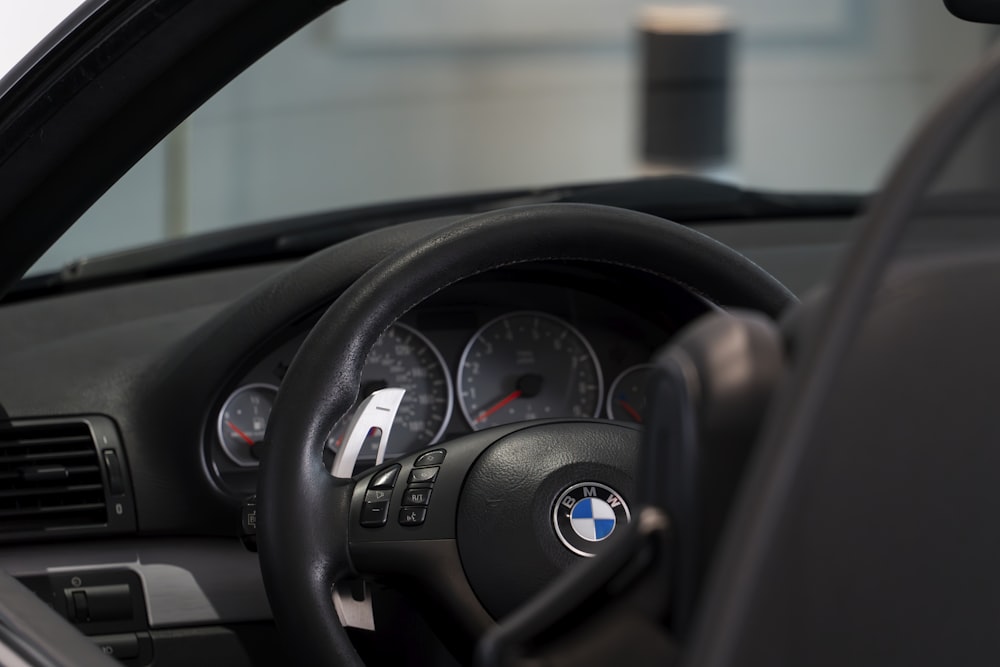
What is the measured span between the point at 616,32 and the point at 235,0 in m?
6.51

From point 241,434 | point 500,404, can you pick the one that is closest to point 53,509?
point 241,434

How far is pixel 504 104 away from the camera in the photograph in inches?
288

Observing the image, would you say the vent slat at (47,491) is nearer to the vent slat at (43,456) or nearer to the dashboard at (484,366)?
the vent slat at (43,456)

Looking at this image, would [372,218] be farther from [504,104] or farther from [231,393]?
[504,104]

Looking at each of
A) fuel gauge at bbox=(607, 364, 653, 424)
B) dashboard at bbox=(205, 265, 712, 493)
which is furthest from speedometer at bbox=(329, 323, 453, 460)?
fuel gauge at bbox=(607, 364, 653, 424)

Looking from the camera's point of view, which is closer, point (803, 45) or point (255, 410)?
point (255, 410)

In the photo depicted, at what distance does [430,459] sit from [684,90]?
3359 millimetres

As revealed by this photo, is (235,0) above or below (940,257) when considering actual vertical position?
above

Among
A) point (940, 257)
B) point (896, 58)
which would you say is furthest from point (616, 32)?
point (940, 257)

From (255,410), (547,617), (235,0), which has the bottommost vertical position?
(255,410)

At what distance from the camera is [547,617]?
73 cm

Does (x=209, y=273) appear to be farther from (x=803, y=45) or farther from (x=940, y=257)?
(x=803, y=45)

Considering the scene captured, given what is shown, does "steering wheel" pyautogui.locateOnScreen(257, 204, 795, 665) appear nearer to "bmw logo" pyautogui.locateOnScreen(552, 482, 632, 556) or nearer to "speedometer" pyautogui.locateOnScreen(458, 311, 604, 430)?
"bmw logo" pyautogui.locateOnScreen(552, 482, 632, 556)

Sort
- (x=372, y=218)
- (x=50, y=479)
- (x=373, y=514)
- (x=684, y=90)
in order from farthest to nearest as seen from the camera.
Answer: (x=684, y=90) < (x=372, y=218) < (x=50, y=479) < (x=373, y=514)
